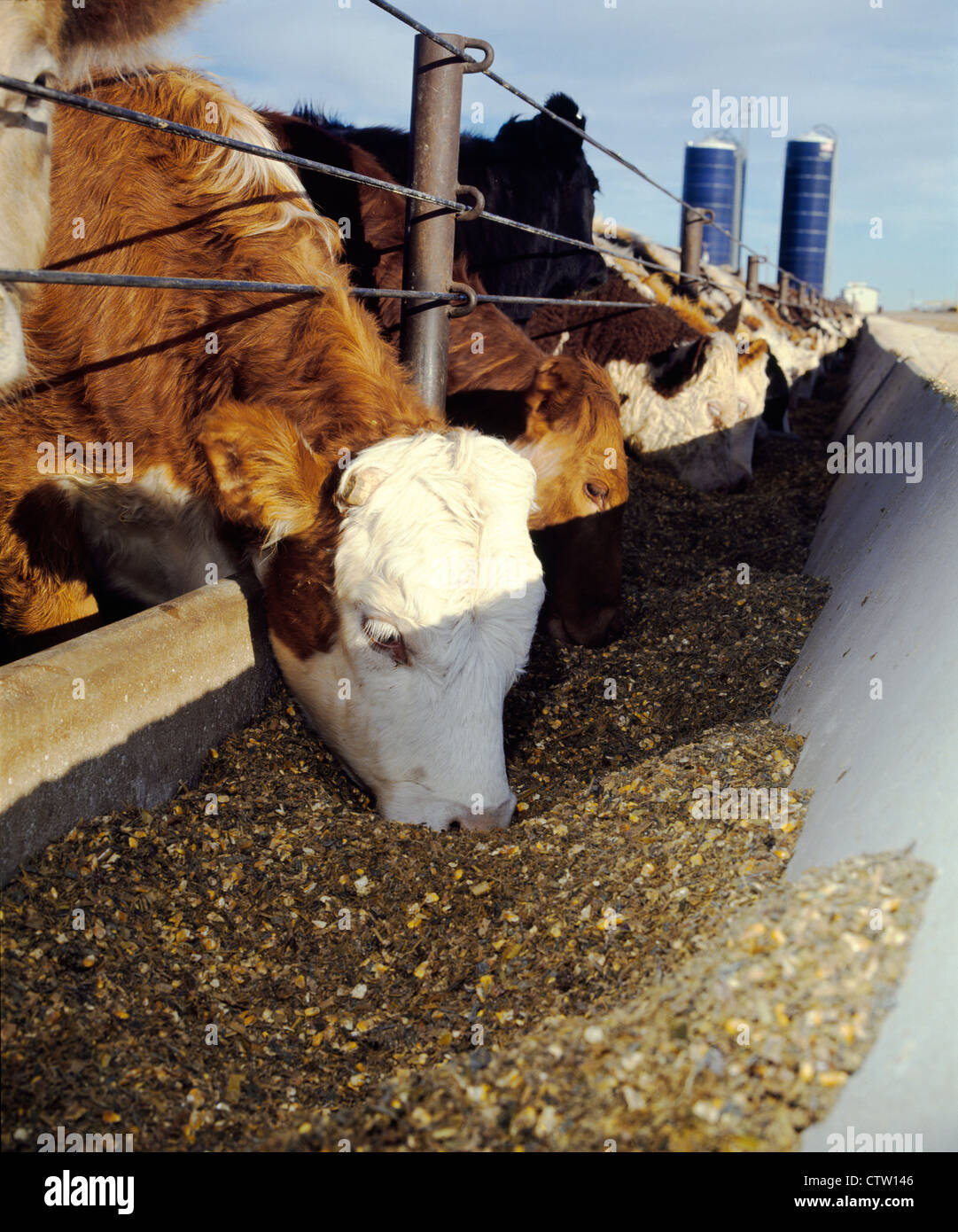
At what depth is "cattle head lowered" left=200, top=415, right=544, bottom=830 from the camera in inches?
98.7

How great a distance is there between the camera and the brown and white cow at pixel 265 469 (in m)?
2.54

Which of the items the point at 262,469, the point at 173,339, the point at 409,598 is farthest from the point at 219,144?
the point at 409,598

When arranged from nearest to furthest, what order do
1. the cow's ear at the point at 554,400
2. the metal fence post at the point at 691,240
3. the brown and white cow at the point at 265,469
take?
1. the brown and white cow at the point at 265,469
2. the cow's ear at the point at 554,400
3. the metal fence post at the point at 691,240

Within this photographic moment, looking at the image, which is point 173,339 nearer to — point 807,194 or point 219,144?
point 219,144

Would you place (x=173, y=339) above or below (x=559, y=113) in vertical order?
below

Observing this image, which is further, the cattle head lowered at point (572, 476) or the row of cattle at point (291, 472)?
the cattle head lowered at point (572, 476)

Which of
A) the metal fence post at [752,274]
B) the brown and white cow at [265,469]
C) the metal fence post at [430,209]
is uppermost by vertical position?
the metal fence post at [752,274]

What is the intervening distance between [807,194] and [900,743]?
6322 centimetres

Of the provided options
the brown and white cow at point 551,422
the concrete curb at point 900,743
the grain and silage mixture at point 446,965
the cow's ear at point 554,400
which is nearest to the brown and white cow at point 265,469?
the grain and silage mixture at point 446,965

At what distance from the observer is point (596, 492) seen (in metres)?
4.37

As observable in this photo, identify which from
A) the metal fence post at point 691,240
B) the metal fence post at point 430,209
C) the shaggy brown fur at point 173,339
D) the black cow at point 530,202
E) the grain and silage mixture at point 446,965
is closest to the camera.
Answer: the grain and silage mixture at point 446,965

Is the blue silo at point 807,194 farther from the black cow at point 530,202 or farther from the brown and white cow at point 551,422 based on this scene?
the brown and white cow at point 551,422

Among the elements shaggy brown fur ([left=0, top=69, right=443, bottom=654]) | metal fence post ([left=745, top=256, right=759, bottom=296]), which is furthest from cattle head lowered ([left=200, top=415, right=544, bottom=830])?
metal fence post ([left=745, top=256, right=759, bottom=296])
